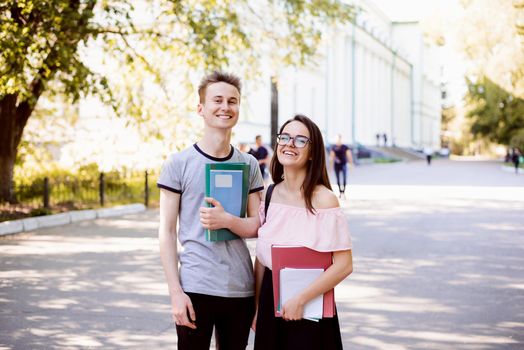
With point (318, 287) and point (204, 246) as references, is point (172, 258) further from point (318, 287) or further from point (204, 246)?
point (318, 287)

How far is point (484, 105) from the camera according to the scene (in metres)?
71.2

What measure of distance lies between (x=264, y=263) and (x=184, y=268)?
13.2 inches

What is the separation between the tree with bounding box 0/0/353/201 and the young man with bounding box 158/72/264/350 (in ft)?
37.4

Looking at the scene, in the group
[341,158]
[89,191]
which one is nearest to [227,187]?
[89,191]

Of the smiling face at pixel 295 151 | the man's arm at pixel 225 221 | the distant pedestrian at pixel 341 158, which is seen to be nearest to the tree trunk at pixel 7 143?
the distant pedestrian at pixel 341 158

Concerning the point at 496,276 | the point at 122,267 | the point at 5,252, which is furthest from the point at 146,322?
the point at 5,252

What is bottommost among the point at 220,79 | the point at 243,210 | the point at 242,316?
the point at 242,316

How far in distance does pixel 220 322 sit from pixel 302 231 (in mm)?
Result: 583

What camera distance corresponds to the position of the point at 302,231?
321 centimetres

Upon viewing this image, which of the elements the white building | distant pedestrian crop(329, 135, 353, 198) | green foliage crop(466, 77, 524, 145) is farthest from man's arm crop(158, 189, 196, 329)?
green foliage crop(466, 77, 524, 145)

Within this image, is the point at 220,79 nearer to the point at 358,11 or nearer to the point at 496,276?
the point at 496,276

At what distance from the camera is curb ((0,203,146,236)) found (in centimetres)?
1440

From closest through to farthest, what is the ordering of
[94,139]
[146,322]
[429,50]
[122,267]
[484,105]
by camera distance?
[146,322] < [122,267] < [94,139] < [484,105] < [429,50]

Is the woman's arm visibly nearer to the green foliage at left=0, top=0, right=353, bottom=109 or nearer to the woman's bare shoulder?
the woman's bare shoulder
